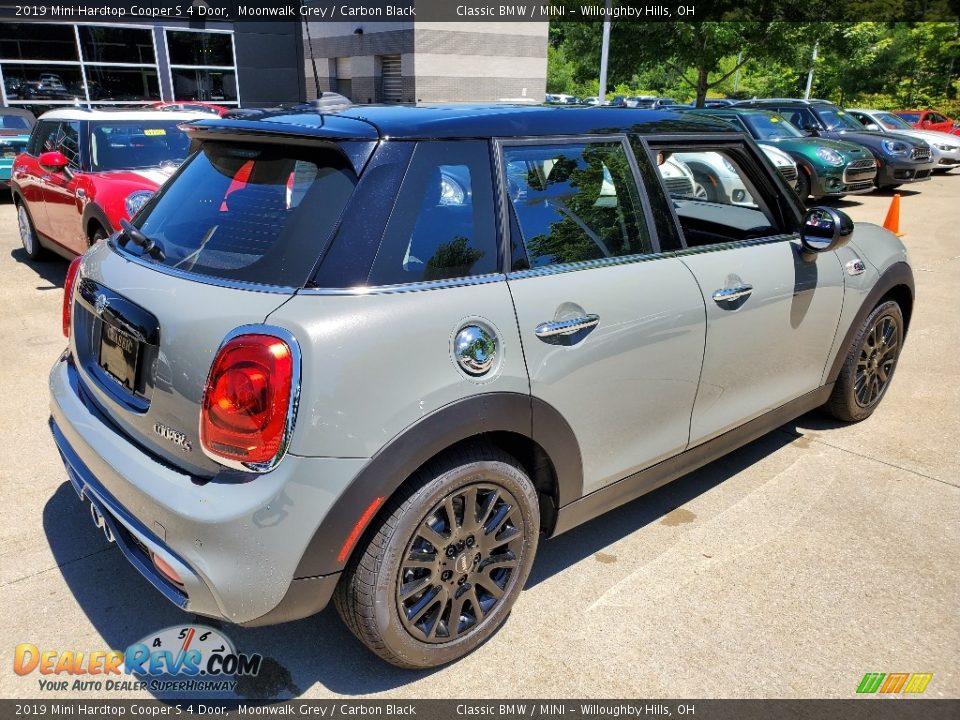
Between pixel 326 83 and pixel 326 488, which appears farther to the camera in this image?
pixel 326 83

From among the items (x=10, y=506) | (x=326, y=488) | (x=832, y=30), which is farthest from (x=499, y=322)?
(x=832, y=30)

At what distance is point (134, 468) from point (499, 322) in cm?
118

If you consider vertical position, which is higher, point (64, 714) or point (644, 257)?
point (644, 257)

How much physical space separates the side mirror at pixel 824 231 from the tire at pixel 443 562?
185 centimetres

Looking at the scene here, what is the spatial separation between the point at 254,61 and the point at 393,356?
2360cm

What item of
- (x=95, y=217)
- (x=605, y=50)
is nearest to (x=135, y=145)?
(x=95, y=217)

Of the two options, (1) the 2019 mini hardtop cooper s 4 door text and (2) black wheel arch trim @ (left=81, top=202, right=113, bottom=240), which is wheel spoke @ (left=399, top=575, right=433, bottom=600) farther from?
(2) black wheel arch trim @ (left=81, top=202, right=113, bottom=240)

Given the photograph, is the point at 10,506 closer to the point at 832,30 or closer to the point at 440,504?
the point at 440,504

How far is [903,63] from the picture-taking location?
36688 millimetres

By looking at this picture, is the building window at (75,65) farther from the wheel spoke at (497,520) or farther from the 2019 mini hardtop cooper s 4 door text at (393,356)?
the wheel spoke at (497,520)

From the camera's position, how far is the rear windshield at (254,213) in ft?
7.14

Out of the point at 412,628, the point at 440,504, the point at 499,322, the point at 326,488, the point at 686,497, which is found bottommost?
the point at 686,497

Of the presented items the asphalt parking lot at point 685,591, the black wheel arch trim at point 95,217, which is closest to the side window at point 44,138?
the black wheel arch trim at point 95,217

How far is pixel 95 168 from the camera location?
21.5 feet
